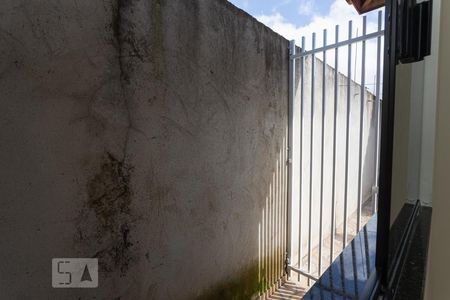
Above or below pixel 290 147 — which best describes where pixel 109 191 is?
below

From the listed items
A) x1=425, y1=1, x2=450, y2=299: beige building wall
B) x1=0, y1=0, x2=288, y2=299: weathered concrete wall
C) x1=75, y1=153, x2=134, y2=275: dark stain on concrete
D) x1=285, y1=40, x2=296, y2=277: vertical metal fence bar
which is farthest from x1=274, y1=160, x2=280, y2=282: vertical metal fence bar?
x1=75, y1=153, x2=134, y2=275: dark stain on concrete

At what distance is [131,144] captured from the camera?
4.10ft

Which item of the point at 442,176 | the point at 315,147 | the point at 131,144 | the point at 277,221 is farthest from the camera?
the point at 315,147

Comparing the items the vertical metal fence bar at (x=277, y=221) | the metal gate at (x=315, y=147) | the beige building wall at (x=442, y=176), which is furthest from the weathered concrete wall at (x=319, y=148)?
the beige building wall at (x=442, y=176)

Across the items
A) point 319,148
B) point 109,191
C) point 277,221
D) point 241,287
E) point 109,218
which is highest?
point 319,148

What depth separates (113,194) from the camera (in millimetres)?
1197

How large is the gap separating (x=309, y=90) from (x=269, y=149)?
761 millimetres

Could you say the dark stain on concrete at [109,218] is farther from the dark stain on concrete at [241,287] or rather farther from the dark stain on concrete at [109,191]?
the dark stain on concrete at [241,287]

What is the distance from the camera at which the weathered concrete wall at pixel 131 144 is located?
941mm

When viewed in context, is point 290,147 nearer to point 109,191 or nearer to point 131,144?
point 131,144

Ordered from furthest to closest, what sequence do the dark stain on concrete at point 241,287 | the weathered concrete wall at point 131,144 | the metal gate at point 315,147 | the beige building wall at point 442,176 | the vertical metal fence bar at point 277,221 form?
the vertical metal fence bar at point 277,221 → the metal gate at point 315,147 → the dark stain on concrete at point 241,287 → the beige building wall at point 442,176 → the weathered concrete wall at point 131,144

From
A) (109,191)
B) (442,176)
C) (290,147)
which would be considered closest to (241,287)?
(290,147)

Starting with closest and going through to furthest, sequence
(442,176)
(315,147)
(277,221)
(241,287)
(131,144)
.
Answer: (442,176), (131,144), (241,287), (277,221), (315,147)

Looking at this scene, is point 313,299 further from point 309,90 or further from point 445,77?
point 309,90
